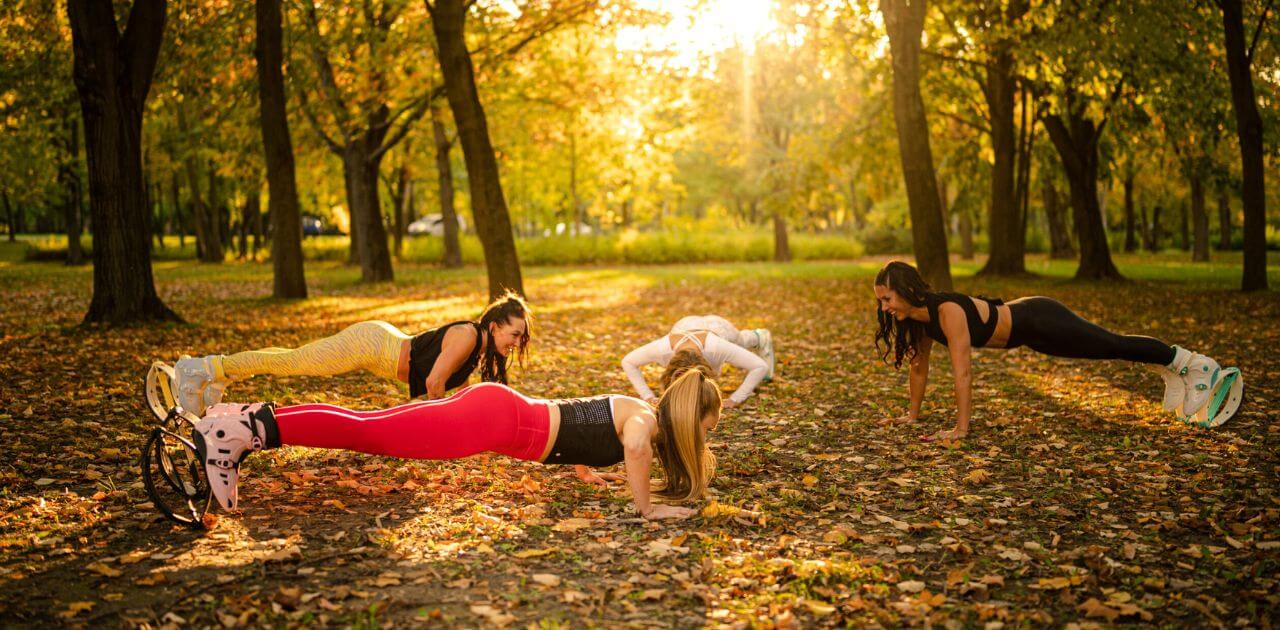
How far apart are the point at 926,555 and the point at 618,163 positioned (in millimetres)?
28321

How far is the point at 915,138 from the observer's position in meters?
17.3

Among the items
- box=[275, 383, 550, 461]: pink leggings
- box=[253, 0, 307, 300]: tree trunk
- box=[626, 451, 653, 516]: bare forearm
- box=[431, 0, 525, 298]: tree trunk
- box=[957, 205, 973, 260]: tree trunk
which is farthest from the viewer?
box=[957, 205, 973, 260]: tree trunk

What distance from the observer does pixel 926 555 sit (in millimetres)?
5219

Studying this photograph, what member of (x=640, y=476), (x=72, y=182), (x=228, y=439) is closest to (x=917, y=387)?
(x=640, y=476)

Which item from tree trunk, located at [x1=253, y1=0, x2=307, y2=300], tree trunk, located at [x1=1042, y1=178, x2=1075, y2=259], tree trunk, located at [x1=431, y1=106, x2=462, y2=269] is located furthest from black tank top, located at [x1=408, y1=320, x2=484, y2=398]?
tree trunk, located at [x1=1042, y1=178, x2=1075, y2=259]

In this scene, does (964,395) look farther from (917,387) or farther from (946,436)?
(917,387)

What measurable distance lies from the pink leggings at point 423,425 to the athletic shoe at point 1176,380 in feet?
18.5

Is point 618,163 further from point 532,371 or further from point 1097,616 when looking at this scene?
point 1097,616

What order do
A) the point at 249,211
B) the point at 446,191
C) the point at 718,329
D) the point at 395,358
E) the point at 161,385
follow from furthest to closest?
the point at 249,211 < the point at 446,191 < the point at 718,329 < the point at 395,358 < the point at 161,385

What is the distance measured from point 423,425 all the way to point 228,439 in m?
1.07

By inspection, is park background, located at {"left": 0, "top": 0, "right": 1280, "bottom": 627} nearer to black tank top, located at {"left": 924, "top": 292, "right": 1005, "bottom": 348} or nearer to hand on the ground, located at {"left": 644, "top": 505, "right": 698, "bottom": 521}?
hand on the ground, located at {"left": 644, "top": 505, "right": 698, "bottom": 521}

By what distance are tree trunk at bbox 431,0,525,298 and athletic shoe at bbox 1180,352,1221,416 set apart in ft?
38.1

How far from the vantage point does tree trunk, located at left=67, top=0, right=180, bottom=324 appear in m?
13.5

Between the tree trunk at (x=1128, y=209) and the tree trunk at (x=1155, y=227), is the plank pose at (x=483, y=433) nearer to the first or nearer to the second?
the tree trunk at (x=1128, y=209)
